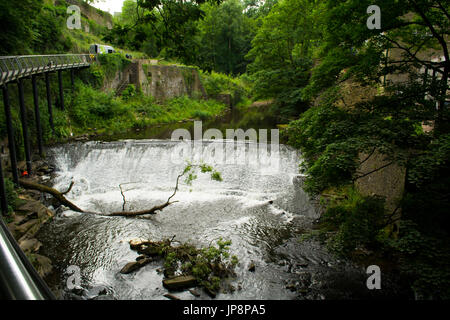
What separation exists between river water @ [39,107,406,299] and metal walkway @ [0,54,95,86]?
4.06m

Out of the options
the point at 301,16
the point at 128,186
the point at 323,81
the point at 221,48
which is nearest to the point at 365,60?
the point at 323,81

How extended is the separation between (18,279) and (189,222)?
888 cm

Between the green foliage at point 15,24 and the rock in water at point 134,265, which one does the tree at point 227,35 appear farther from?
the rock in water at point 134,265

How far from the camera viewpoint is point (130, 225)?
948 cm

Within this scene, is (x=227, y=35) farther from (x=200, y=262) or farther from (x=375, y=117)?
(x=375, y=117)

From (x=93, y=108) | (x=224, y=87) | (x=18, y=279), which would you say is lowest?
(x=18, y=279)

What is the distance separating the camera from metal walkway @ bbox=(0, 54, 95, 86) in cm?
1063

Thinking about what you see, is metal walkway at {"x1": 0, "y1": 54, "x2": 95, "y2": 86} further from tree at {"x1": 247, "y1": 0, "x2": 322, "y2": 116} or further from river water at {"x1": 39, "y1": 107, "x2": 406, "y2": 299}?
tree at {"x1": 247, "y1": 0, "x2": 322, "y2": 116}

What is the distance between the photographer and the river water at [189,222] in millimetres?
6594

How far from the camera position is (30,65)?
13078 millimetres

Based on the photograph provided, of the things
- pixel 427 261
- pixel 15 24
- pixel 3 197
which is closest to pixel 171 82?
pixel 15 24

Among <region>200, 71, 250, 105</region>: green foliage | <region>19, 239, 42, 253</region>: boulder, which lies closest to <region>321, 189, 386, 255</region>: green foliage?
<region>19, 239, 42, 253</region>: boulder

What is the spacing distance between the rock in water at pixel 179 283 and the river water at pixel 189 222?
0.63 feet

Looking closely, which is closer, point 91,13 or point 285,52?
point 285,52
